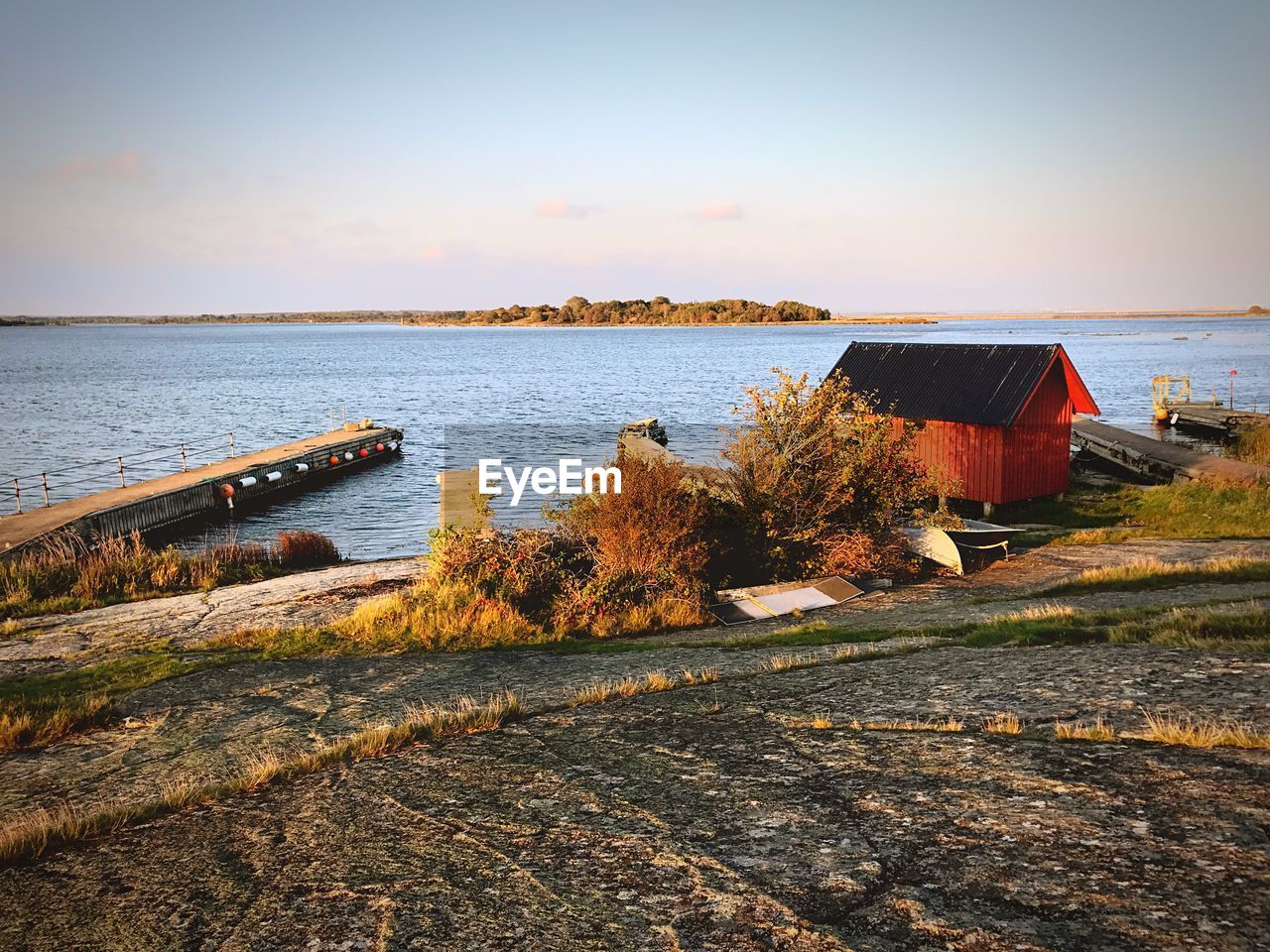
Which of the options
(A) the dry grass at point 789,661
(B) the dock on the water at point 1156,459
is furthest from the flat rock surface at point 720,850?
(B) the dock on the water at point 1156,459

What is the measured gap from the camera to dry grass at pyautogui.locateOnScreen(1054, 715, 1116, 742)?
23.3 feet

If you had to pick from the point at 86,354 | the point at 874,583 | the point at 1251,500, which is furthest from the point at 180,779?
the point at 86,354

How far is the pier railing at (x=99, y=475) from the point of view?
37281 millimetres

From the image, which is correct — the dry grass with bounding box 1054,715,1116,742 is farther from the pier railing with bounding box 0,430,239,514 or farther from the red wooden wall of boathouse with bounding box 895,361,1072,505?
the pier railing with bounding box 0,430,239,514

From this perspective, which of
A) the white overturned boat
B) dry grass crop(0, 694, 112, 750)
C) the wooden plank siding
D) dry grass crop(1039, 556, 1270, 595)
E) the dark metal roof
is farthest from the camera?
the wooden plank siding

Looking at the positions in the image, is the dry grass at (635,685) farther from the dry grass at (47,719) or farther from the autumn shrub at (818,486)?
the autumn shrub at (818,486)

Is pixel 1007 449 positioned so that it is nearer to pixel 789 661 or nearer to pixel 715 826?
pixel 789 661

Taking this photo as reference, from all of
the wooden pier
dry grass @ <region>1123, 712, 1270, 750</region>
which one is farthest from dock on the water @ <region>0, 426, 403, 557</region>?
the wooden pier

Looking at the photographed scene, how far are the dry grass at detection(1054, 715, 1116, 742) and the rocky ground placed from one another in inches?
7.0

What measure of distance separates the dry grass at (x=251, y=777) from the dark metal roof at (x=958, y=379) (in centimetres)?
2042

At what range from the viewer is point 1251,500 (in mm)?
25281

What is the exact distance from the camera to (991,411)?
1068 inches

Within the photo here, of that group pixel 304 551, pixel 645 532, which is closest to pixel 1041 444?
pixel 645 532

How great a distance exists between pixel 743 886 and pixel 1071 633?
7.72m
